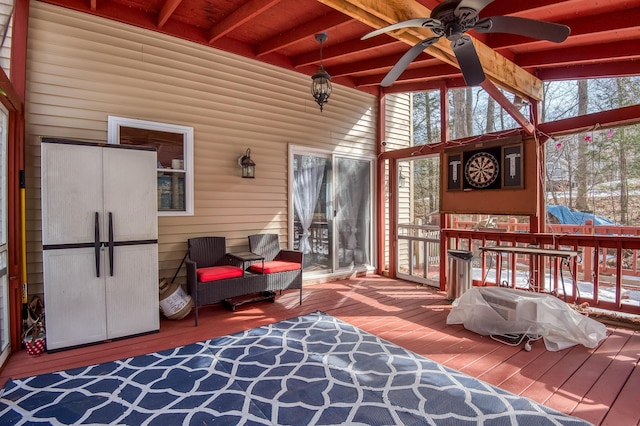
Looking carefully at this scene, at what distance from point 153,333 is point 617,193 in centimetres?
825

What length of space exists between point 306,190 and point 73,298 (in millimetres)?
3473

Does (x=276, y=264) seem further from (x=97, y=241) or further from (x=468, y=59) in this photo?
(x=468, y=59)

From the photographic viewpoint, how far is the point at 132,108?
4.08 metres

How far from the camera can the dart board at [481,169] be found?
469 centimetres

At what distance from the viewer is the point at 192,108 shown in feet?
14.8

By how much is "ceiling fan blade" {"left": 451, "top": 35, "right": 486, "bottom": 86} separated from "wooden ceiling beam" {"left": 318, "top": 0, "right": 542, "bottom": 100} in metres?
0.61

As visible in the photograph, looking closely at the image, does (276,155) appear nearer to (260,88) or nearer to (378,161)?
(260,88)

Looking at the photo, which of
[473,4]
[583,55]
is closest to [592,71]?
[583,55]

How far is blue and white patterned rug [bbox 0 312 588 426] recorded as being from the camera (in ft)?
7.16

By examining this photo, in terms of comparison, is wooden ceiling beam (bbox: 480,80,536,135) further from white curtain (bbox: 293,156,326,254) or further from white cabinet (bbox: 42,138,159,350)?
white cabinet (bbox: 42,138,159,350)

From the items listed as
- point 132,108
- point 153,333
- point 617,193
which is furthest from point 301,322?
point 617,193

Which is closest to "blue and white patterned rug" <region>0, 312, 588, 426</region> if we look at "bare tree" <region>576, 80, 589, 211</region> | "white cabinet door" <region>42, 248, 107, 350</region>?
"white cabinet door" <region>42, 248, 107, 350</region>

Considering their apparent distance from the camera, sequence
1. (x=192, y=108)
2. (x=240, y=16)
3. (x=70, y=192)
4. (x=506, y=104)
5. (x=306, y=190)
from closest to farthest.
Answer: (x=70, y=192) < (x=506, y=104) < (x=240, y=16) < (x=192, y=108) < (x=306, y=190)

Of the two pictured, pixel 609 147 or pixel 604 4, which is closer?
pixel 604 4
